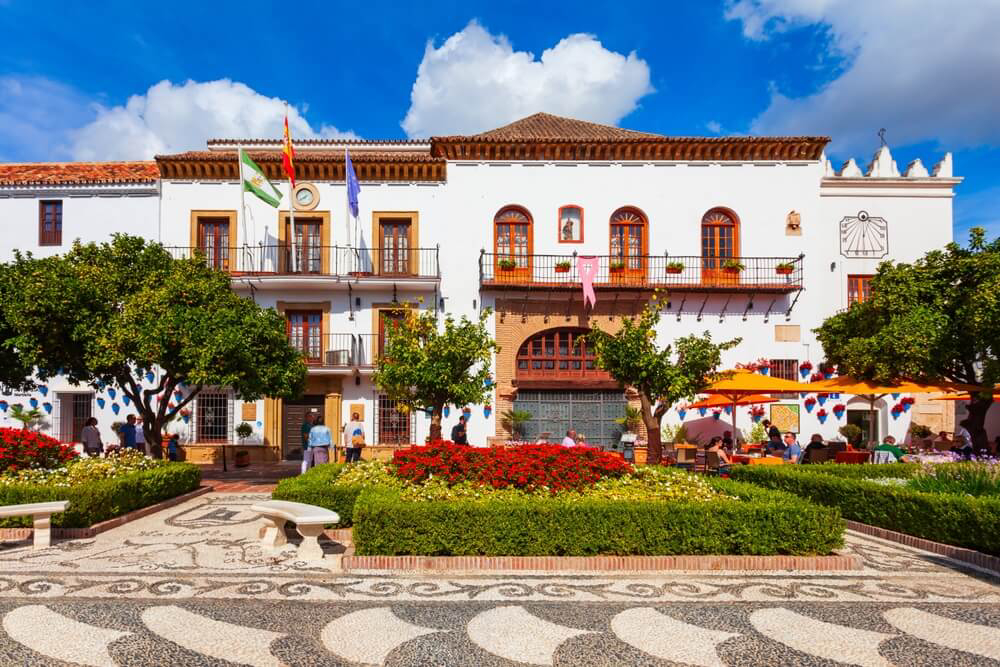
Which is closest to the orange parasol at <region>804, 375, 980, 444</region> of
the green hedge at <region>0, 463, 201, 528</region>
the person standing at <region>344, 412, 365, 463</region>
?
the person standing at <region>344, 412, 365, 463</region>

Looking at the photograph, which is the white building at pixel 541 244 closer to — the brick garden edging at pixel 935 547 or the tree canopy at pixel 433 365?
the tree canopy at pixel 433 365

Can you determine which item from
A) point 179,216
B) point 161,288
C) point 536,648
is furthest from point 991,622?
point 179,216

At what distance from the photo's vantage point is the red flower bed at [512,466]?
823 centimetres

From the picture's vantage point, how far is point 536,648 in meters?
4.65

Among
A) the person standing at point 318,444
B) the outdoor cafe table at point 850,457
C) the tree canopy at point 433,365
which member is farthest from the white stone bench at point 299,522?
the outdoor cafe table at point 850,457

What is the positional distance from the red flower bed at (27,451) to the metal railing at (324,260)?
9.87 metres

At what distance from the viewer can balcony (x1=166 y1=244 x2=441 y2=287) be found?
19.2 m

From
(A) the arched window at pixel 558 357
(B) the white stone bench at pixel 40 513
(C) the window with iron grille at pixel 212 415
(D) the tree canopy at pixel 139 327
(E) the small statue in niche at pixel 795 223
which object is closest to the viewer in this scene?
(B) the white stone bench at pixel 40 513

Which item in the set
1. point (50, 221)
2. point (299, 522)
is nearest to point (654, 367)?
point (299, 522)

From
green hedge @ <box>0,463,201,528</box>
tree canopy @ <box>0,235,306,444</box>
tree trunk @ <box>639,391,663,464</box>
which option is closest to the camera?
green hedge @ <box>0,463,201,528</box>

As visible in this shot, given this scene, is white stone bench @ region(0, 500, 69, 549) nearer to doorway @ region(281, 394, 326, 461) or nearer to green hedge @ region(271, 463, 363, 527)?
green hedge @ region(271, 463, 363, 527)

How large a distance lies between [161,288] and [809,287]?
58.2 feet

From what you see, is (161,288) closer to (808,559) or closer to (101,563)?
(101,563)

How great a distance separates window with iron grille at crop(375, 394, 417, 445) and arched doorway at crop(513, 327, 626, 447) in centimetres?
330
